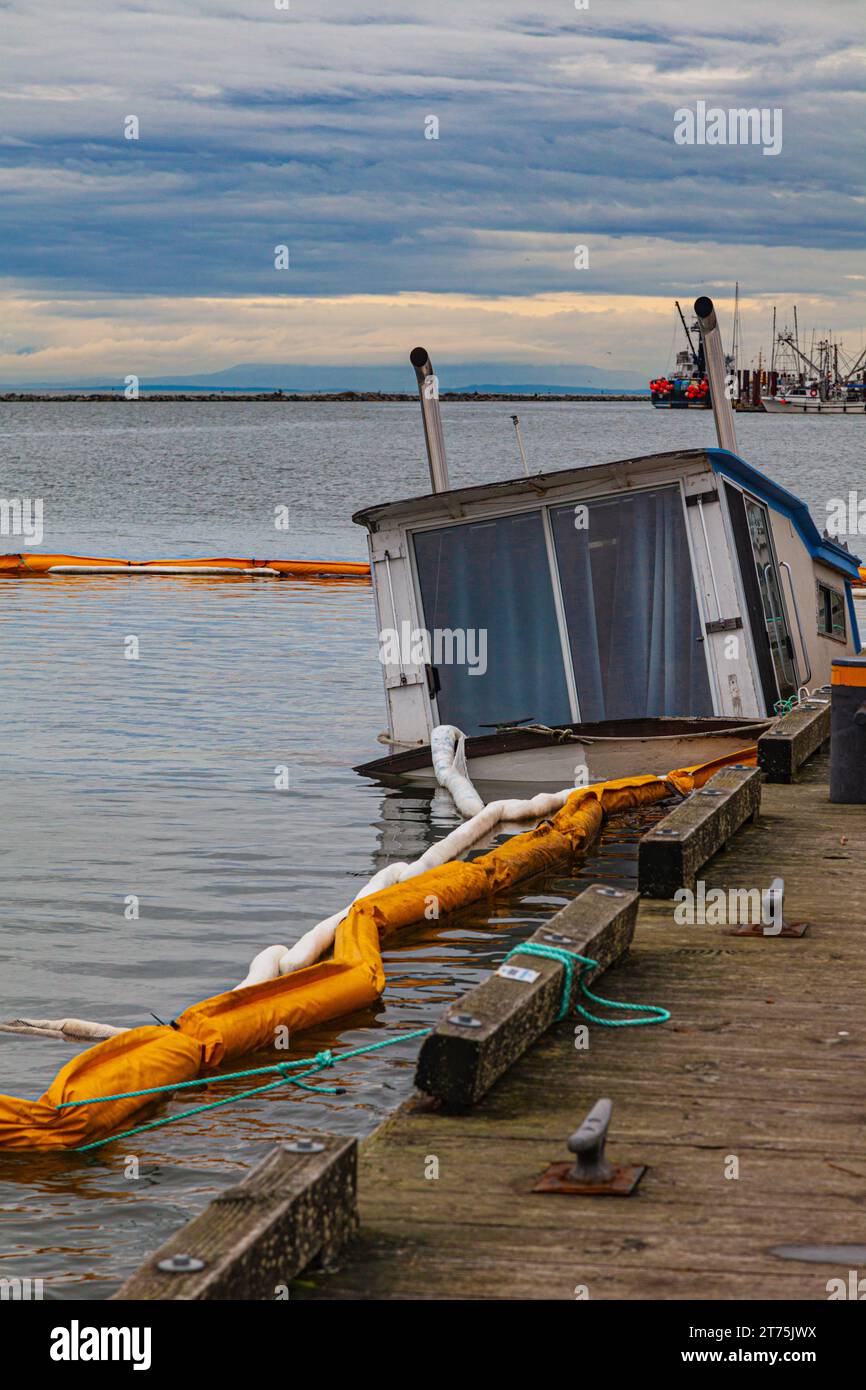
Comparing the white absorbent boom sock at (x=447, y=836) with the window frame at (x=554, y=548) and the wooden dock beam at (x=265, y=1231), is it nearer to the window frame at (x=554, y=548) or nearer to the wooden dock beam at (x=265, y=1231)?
the window frame at (x=554, y=548)

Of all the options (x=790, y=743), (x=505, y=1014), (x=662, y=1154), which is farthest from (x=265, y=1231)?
(x=790, y=743)

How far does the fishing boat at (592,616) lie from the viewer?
48.7 feet

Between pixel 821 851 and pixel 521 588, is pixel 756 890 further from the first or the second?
pixel 521 588

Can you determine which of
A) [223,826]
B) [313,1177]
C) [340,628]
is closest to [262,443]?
[340,628]

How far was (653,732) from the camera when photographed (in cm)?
1495

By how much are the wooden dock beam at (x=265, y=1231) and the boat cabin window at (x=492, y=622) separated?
1119 centimetres

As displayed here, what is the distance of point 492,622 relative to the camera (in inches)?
621

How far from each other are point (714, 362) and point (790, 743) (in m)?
5.68

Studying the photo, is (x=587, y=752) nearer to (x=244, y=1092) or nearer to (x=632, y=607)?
(x=632, y=607)

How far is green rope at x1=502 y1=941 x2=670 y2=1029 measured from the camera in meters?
6.41

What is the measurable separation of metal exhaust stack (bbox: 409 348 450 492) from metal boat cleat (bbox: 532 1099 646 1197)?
1263 centimetres

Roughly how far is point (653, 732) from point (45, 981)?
254 inches

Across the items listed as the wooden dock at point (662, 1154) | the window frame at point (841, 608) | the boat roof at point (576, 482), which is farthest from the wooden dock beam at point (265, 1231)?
the window frame at point (841, 608)

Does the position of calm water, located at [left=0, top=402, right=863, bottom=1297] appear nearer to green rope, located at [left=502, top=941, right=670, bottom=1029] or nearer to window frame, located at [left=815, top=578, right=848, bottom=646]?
green rope, located at [left=502, top=941, right=670, bottom=1029]
